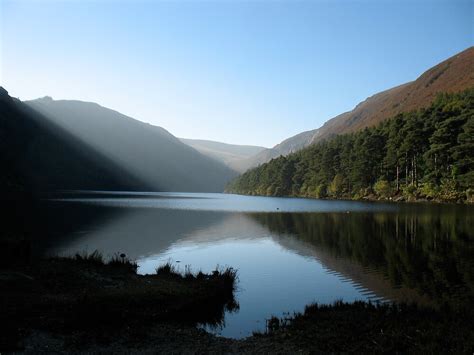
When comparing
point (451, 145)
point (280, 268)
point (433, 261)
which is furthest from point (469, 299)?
point (451, 145)

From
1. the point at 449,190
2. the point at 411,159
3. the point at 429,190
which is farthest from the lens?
the point at 411,159

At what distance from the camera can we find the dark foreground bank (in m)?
11.4

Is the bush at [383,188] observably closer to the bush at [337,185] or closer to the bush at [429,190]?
the bush at [429,190]

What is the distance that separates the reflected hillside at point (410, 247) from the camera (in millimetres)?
21422

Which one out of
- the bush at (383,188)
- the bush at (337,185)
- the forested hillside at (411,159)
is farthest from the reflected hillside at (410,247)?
the bush at (337,185)

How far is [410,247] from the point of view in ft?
109

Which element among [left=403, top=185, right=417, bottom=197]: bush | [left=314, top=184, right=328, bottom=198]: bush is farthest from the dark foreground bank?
[left=314, top=184, right=328, bottom=198]: bush

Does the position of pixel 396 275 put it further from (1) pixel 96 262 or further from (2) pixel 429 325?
(1) pixel 96 262

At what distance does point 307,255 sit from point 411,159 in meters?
87.8

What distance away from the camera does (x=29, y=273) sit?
19.1 m

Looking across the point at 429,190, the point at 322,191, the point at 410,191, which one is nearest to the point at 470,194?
the point at 429,190

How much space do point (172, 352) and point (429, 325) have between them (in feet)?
28.6

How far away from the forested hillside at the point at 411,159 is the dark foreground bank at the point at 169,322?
273 ft

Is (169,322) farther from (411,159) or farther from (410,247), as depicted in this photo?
(411,159)
